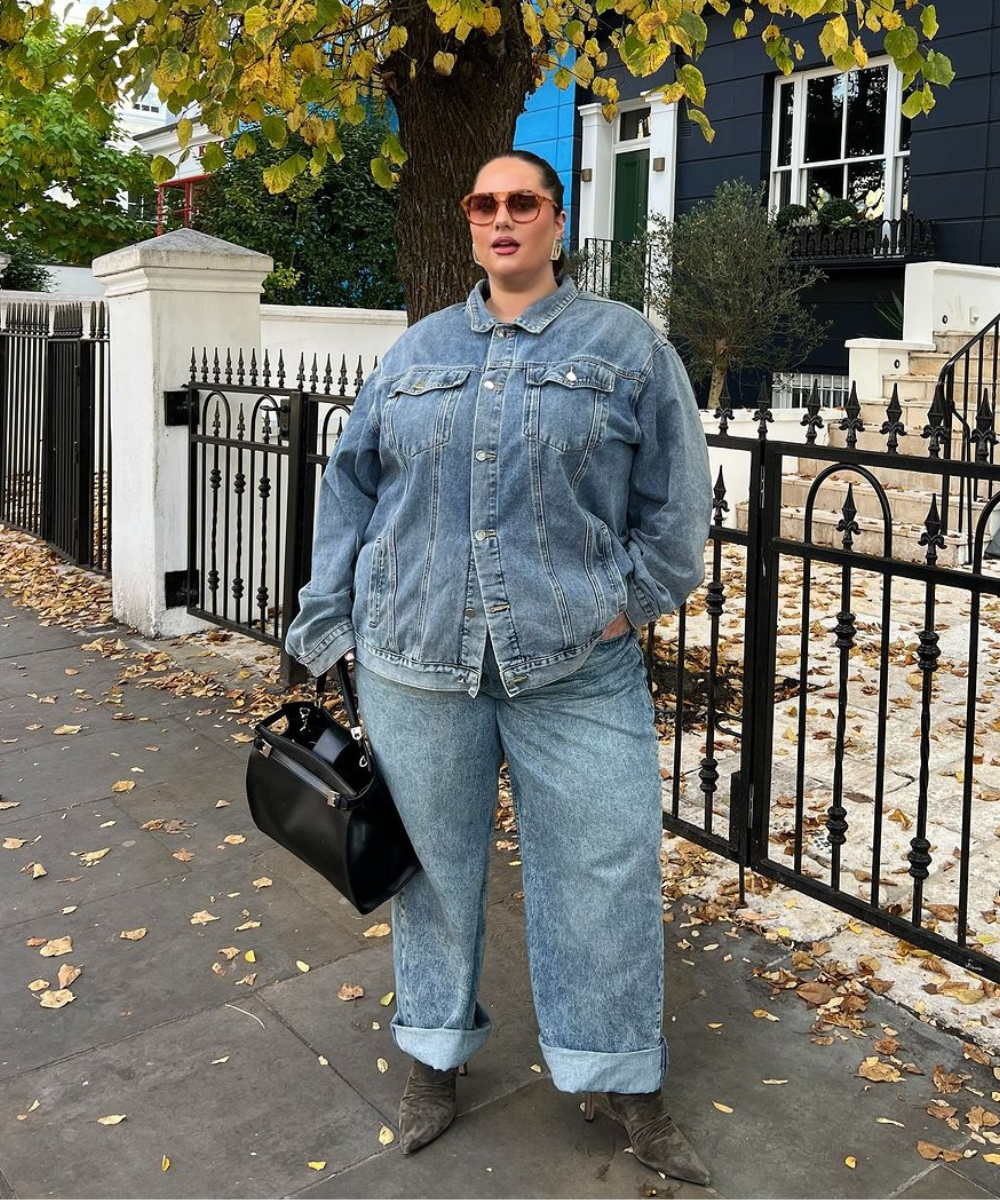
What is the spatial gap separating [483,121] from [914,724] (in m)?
3.39

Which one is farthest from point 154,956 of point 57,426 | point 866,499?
point 866,499

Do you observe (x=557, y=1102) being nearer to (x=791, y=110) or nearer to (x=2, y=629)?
(x=2, y=629)

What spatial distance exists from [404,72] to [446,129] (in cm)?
33

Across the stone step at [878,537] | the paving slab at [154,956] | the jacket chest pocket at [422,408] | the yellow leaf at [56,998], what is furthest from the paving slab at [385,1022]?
the stone step at [878,537]

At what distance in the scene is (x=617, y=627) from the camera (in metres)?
2.79

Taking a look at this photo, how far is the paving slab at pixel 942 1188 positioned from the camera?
2.76m

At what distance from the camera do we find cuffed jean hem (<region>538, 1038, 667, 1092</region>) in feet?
9.32

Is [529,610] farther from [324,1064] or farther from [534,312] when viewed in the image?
[324,1064]

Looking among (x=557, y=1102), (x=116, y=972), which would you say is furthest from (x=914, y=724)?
(x=116, y=972)

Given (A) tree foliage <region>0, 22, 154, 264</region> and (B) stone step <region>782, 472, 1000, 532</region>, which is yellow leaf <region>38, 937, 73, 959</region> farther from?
(A) tree foliage <region>0, 22, 154, 264</region>

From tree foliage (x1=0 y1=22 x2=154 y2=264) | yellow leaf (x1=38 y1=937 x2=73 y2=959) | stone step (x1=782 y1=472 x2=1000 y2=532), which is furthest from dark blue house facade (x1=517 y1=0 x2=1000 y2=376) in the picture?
yellow leaf (x1=38 y1=937 x2=73 y2=959)

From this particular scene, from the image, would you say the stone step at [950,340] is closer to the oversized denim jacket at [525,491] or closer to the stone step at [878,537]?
the stone step at [878,537]

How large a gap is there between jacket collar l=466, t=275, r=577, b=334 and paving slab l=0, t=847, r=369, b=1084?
204cm

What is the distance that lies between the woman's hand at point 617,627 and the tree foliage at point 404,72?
3.04 meters
